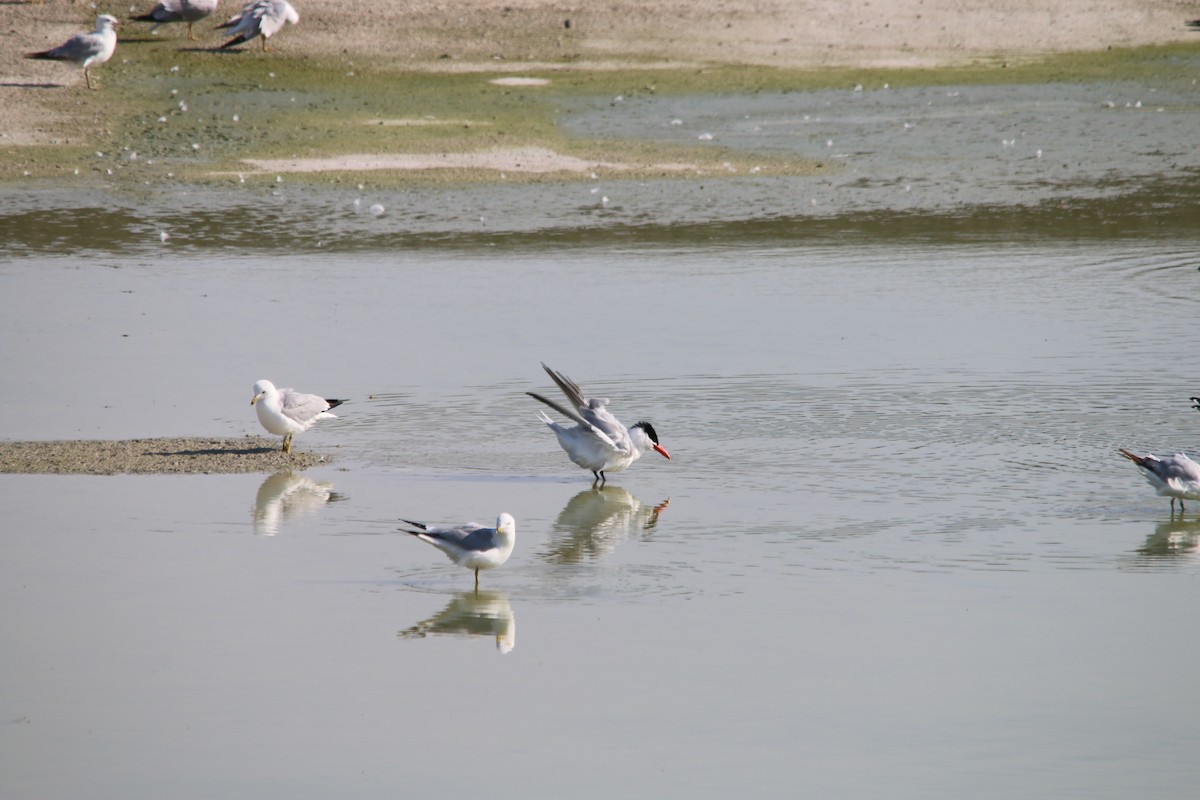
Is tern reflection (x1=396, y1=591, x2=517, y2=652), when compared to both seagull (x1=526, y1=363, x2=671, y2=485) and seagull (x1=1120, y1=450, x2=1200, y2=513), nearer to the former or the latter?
seagull (x1=526, y1=363, x2=671, y2=485)

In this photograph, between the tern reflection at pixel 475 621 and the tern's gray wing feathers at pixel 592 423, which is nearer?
the tern reflection at pixel 475 621

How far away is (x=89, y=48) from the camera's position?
24.6 metres

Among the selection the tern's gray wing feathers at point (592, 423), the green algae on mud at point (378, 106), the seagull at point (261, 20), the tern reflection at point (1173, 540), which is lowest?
the tern reflection at point (1173, 540)

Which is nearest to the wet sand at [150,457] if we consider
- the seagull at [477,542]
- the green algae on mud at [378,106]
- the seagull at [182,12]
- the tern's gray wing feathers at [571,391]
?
the tern's gray wing feathers at [571,391]

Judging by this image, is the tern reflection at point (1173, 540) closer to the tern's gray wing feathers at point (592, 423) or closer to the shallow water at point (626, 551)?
the shallow water at point (626, 551)

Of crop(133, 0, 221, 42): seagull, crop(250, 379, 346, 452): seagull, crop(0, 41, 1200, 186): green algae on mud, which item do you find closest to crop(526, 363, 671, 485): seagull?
crop(250, 379, 346, 452): seagull

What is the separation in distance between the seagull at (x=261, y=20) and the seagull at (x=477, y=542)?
18.8 meters

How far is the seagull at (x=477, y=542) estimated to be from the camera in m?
8.42

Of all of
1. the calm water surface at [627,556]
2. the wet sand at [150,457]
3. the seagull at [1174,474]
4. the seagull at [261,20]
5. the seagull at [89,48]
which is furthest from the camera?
the seagull at [261,20]

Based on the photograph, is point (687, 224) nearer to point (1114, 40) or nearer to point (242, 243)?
point (242, 243)

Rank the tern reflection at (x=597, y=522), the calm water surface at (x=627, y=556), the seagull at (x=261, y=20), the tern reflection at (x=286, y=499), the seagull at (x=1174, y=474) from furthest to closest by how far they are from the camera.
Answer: the seagull at (x=261, y=20), the tern reflection at (x=286, y=499), the seagull at (x=1174, y=474), the tern reflection at (x=597, y=522), the calm water surface at (x=627, y=556)

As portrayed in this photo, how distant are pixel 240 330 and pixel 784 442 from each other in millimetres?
5993

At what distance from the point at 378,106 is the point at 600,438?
14.8 meters

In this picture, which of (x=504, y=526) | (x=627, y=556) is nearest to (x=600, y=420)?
(x=627, y=556)
